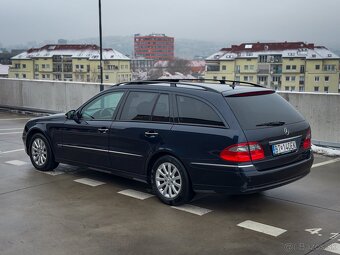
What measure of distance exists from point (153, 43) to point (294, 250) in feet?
68.5

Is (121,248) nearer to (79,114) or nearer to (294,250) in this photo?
(294,250)

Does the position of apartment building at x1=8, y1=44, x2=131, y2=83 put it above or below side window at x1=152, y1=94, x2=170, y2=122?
above

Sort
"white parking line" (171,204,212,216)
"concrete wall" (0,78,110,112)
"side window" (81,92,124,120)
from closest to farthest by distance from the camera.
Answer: "white parking line" (171,204,212,216) < "side window" (81,92,124,120) < "concrete wall" (0,78,110,112)

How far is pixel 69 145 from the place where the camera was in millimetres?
7238

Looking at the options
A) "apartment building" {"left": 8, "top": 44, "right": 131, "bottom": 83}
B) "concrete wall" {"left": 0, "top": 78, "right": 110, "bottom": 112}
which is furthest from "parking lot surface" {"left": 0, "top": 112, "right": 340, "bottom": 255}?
"apartment building" {"left": 8, "top": 44, "right": 131, "bottom": 83}

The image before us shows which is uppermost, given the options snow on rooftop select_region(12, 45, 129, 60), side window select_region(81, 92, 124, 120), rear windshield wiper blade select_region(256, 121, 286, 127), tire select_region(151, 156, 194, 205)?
snow on rooftop select_region(12, 45, 129, 60)

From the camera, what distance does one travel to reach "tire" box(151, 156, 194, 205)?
568 centimetres

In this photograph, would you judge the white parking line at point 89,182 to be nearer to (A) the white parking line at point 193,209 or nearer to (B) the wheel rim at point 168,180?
(B) the wheel rim at point 168,180

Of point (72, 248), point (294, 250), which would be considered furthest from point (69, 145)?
point (294, 250)

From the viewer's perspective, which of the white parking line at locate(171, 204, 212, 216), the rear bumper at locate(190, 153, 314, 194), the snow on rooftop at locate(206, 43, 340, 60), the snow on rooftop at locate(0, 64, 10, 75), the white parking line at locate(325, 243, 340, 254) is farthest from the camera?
the snow on rooftop at locate(0, 64, 10, 75)

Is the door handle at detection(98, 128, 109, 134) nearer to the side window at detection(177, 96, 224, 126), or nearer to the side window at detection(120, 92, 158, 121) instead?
the side window at detection(120, 92, 158, 121)

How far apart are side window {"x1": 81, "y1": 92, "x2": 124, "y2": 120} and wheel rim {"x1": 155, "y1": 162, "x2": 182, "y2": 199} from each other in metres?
1.27

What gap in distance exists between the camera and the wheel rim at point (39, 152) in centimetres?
779

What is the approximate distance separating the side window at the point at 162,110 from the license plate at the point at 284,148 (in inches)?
55.0
